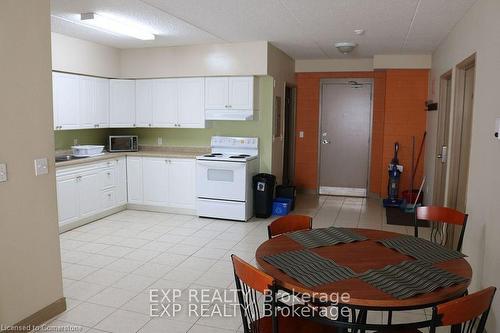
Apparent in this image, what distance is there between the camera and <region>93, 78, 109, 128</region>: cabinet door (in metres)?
6.21

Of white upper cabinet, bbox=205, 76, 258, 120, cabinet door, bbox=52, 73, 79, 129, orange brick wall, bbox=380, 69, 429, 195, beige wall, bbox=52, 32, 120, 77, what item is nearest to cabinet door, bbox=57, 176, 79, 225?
cabinet door, bbox=52, 73, 79, 129

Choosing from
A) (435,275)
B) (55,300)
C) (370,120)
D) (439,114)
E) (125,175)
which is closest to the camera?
(435,275)

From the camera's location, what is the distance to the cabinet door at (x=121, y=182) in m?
6.34

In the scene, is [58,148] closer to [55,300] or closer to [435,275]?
[55,300]

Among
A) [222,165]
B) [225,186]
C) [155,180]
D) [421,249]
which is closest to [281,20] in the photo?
[222,165]

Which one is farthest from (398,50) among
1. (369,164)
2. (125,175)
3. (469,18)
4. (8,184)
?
(8,184)

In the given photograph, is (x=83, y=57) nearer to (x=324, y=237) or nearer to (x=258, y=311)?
(x=324, y=237)

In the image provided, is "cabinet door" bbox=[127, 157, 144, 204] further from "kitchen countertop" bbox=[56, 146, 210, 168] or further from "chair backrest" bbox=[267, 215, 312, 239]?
"chair backrest" bbox=[267, 215, 312, 239]

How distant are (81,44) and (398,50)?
4833 millimetres

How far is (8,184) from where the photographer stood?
2.71m

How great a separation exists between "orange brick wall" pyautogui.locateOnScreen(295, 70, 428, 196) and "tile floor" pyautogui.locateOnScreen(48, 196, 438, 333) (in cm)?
124

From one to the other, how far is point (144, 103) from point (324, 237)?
4.85 meters

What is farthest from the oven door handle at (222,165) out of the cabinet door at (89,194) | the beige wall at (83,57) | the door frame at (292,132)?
the door frame at (292,132)

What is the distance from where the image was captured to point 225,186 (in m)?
5.91
